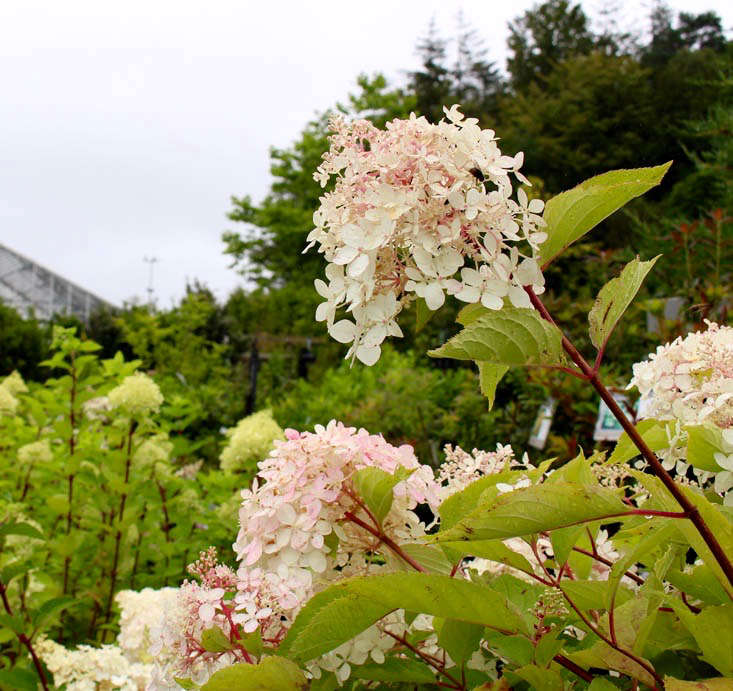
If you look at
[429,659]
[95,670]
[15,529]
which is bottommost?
[95,670]

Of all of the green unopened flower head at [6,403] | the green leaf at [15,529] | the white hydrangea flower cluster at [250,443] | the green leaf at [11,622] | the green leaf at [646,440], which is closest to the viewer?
the green leaf at [646,440]

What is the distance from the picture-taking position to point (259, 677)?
72 centimetres

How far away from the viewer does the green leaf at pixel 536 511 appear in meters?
0.62

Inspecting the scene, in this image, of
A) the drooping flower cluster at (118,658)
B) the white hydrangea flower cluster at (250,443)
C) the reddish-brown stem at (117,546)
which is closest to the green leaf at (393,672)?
the drooping flower cluster at (118,658)

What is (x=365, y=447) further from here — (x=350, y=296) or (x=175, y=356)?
(x=175, y=356)

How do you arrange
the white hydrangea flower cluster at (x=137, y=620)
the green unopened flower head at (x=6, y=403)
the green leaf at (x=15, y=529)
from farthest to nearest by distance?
the green unopened flower head at (x=6, y=403) < the white hydrangea flower cluster at (x=137, y=620) < the green leaf at (x=15, y=529)

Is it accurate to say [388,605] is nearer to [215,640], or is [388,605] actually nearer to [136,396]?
[215,640]

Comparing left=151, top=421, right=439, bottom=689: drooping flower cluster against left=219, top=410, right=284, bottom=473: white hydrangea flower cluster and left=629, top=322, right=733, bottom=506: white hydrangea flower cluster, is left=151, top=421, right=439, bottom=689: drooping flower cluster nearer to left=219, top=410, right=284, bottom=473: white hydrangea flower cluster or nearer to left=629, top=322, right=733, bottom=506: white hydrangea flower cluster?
left=629, top=322, right=733, bottom=506: white hydrangea flower cluster

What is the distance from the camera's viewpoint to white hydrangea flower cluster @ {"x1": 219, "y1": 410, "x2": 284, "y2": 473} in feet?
9.99

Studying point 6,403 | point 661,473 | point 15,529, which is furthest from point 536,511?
point 6,403

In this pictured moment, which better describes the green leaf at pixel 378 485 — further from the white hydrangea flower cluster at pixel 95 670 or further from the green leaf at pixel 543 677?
the white hydrangea flower cluster at pixel 95 670

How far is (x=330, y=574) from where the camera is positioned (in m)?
0.87

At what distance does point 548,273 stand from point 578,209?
21.1 feet

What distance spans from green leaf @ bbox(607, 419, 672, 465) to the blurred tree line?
393mm
